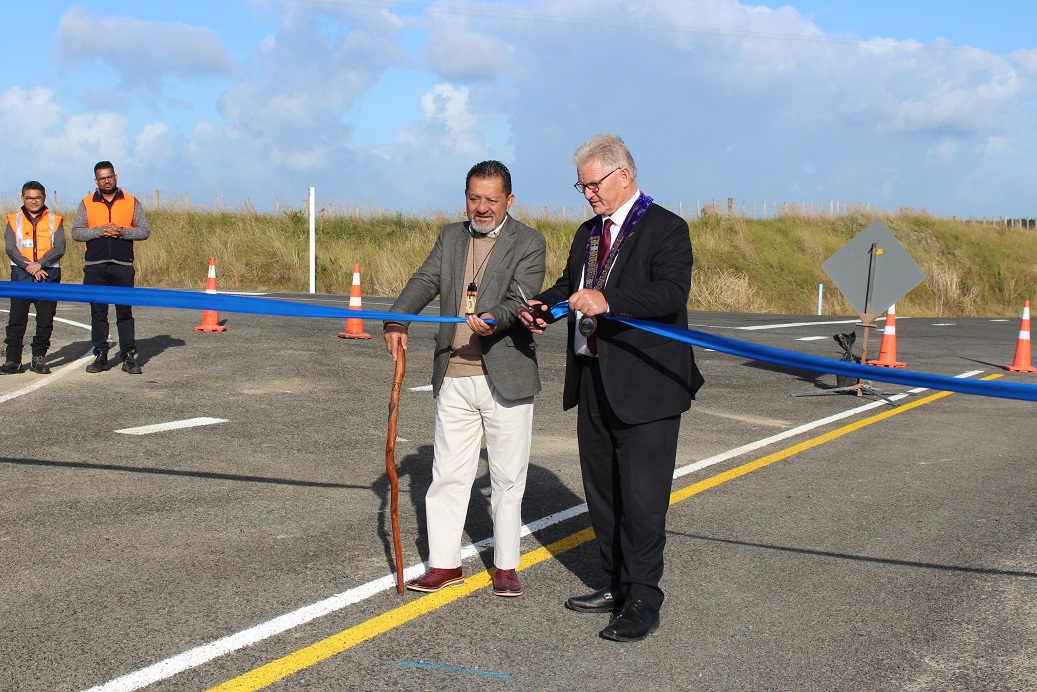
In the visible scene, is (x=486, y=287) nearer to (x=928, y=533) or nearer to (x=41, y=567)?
(x=41, y=567)

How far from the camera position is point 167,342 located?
46.8ft

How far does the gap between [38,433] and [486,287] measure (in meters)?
5.14

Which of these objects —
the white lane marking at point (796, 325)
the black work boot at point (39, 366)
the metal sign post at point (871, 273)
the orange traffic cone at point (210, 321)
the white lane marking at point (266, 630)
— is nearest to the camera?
the white lane marking at point (266, 630)

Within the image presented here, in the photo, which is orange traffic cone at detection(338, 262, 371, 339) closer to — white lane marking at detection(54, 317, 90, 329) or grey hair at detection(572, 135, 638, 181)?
white lane marking at detection(54, 317, 90, 329)

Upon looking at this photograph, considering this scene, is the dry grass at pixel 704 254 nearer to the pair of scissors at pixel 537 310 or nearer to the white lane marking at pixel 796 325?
the white lane marking at pixel 796 325

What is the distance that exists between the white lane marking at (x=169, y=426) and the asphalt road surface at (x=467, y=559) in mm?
71

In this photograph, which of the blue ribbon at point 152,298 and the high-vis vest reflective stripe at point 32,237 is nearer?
the blue ribbon at point 152,298

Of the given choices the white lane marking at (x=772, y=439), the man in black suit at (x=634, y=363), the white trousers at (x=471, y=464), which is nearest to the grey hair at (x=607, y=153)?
the man in black suit at (x=634, y=363)

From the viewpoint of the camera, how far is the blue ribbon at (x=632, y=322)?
441 cm

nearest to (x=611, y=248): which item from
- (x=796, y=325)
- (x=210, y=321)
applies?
(x=210, y=321)

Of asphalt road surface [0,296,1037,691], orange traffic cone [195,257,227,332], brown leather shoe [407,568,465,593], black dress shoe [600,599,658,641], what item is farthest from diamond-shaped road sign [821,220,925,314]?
black dress shoe [600,599,658,641]

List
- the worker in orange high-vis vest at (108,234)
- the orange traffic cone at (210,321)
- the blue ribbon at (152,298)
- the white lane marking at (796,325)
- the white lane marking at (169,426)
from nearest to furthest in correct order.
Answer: the blue ribbon at (152,298) < the white lane marking at (169,426) < the worker in orange high-vis vest at (108,234) < the orange traffic cone at (210,321) < the white lane marking at (796,325)

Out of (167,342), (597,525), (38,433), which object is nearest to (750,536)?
(597,525)

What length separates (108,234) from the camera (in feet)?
37.3
